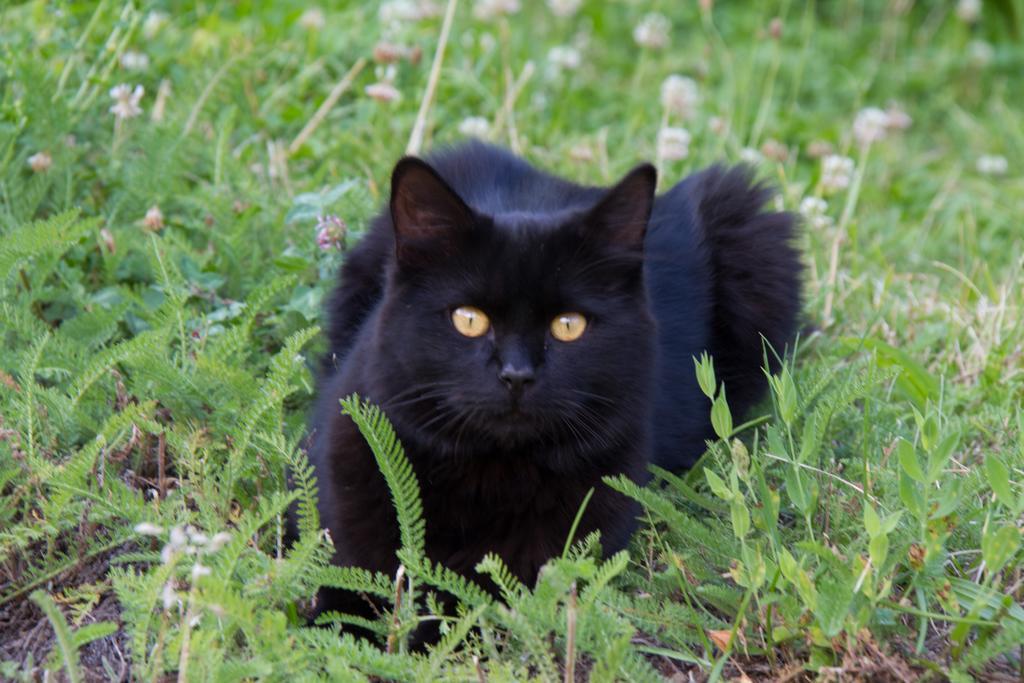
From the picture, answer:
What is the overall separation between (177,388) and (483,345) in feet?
2.39

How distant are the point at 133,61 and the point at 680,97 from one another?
6.21ft

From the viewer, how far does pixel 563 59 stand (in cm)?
448

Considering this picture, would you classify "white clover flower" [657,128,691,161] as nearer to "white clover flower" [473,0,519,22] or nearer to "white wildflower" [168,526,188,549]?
"white clover flower" [473,0,519,22]

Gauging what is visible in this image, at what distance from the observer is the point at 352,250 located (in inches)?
110

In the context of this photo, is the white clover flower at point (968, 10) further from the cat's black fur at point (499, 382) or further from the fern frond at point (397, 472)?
the fern frond at point (397, 472)

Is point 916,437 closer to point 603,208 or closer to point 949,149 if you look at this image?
point 603,208

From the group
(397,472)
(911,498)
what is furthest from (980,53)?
(397,472)

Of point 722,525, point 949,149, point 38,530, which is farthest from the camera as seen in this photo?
point 949,149

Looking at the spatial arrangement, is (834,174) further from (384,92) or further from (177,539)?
(177,539)

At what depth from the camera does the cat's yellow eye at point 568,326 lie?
2.09 metres

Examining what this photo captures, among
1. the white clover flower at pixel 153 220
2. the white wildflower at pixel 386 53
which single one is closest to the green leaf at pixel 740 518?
the white clover flower at pixel 153 220

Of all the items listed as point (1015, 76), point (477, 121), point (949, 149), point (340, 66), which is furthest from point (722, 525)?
point (1015, 76)

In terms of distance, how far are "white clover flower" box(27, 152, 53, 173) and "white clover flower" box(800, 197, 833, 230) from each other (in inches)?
85.2

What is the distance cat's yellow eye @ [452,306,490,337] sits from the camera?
2.05m
